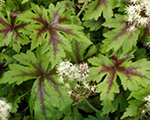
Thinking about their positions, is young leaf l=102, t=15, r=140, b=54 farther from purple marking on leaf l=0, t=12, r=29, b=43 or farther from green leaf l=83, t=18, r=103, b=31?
purple marking on leaf l=0, t=12, r=29, b=43

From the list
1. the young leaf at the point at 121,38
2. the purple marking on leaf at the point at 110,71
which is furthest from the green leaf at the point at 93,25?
the purple marking on leaf at the point at 110,71

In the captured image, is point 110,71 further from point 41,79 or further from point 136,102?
point 41,79

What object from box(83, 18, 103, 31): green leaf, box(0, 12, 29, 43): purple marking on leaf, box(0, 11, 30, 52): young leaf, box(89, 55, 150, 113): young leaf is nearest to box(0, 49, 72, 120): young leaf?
box(0, 11, 30, 52): young leaf

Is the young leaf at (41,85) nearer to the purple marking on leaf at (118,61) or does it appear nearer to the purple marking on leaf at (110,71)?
the purple marking on leaf at (110,71)

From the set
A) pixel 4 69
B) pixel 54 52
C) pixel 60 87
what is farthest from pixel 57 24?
pixel 4 69

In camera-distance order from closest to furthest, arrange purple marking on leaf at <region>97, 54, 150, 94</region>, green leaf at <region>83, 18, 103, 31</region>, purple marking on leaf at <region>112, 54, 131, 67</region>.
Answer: purple marking on leaf at <region>97, 54, 150, 94</region>
purple marking on leaf at <region>112, 54, 131, 67</region>
green leaf at <region>83, 18, 103, 31</region>
